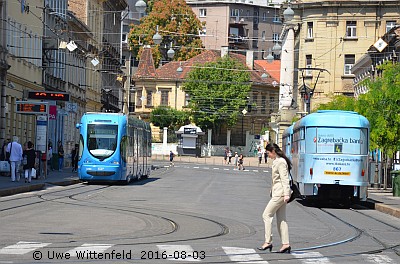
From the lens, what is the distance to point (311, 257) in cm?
1605

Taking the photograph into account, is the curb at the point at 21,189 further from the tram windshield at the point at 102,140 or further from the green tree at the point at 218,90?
the green tree at the point at 218,90

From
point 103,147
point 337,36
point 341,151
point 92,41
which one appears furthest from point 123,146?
point 337,36

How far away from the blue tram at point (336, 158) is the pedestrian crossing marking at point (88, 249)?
17.6 metres

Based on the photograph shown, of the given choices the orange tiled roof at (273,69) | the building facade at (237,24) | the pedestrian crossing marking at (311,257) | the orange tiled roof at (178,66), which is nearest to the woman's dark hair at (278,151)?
the pedestrian crossing marking at (311,257)

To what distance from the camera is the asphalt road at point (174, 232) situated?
15.4m

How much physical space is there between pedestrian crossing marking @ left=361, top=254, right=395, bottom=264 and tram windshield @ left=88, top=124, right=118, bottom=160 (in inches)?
1157

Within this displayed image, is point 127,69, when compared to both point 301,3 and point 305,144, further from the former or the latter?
point 305,144

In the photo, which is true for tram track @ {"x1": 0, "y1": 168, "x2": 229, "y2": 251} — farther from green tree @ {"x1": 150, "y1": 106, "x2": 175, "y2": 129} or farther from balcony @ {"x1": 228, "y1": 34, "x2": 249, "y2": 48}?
balcony @ {"x1": 228, "y1": 34, "x2": 249, "y2": 48}

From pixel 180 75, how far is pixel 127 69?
841 cm

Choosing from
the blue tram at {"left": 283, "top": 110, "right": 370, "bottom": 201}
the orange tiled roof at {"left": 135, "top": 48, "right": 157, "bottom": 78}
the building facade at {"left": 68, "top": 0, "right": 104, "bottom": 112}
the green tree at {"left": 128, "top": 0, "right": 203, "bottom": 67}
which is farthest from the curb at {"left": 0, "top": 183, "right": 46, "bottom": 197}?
the orange tiled roof at {"left": 135, "top": 48, "right": 157, "bottom": 78}

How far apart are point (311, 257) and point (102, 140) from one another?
30.1 metres

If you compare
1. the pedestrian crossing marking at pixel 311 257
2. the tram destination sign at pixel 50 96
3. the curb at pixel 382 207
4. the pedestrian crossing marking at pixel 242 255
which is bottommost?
the curb at pixel 382 207

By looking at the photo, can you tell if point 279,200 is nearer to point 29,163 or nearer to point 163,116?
point 29,163

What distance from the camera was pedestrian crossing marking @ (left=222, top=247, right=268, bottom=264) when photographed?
15.1 metres
